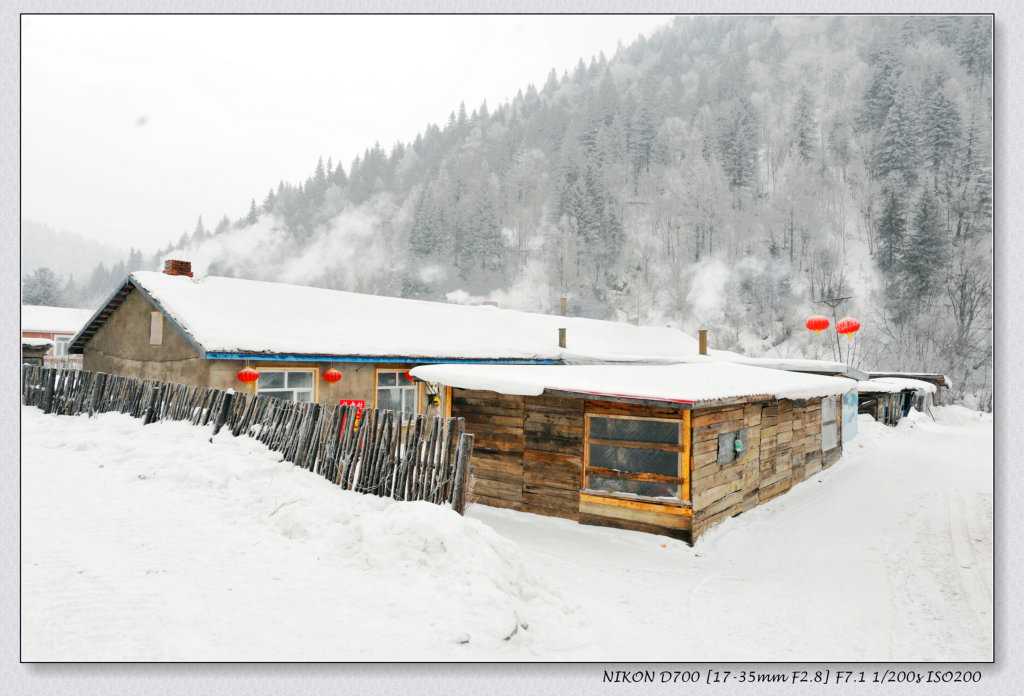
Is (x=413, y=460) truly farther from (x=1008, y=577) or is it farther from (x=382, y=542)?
(x=1008, y=577)

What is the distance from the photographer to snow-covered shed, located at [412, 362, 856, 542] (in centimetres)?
919

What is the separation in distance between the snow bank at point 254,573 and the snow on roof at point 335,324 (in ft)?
21.7

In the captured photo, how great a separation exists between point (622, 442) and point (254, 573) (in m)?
6.65

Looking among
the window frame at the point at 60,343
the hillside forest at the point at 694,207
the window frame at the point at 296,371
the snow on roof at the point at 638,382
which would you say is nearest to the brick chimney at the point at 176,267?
the window frame at the point at 296,371

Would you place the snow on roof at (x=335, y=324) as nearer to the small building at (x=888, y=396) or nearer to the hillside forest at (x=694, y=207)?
the hillside forest at (x=694, y=207)

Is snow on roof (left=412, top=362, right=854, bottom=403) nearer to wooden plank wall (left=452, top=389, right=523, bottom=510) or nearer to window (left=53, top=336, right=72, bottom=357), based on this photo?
wooden plank wall (left=452, top=389, right=523, bottom=510)

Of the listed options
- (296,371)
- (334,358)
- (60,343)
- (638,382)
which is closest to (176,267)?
(296,371)

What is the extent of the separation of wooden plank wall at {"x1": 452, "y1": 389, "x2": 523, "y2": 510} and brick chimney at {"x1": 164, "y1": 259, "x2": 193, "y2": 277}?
417 inches

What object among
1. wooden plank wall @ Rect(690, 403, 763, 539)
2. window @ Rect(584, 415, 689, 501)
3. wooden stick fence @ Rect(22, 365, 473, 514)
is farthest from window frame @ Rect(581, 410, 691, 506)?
wooden stick fence @ Rect(22, 365, 473, 514)

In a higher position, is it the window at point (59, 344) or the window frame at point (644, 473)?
the window at point (59, 344)

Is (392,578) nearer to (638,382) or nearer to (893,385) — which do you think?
(638,382)

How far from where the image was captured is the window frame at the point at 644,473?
910cm

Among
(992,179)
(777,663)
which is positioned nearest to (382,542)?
(777,663)

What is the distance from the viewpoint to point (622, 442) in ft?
31.6
